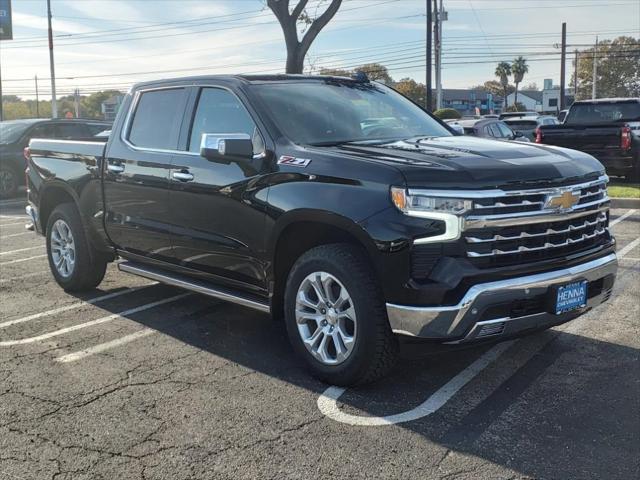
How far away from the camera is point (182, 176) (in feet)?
16.2

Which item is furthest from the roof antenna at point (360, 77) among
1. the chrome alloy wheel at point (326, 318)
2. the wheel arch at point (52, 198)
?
the wheel arch at point (52, 198)

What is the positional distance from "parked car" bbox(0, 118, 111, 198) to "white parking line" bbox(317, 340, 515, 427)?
1220cm

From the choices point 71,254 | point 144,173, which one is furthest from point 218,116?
point 71,254

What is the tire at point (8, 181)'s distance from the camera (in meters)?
14.9

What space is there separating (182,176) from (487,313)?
2.49m

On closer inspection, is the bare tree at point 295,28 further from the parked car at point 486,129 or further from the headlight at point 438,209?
the headlight at point 438,209

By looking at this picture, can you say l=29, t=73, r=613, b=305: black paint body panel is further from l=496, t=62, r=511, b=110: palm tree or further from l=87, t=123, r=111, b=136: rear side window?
l=496, t=62, r=511, b=110: palm tree

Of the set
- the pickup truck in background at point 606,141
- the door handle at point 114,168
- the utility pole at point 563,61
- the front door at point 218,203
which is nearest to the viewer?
the front door at point 218,203

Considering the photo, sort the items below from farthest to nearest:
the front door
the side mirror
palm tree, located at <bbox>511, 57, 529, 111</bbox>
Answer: palm tree, located at <bbox>511, 57, 529, 111</bbox> → the front door → the side mirror

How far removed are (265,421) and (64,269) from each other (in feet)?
12.2

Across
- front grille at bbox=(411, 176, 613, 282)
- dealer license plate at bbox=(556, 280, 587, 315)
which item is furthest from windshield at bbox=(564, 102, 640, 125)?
dealer license plate at bbox=(556, 280, 587, 315)

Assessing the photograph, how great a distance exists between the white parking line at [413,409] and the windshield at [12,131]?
1312 centimetres

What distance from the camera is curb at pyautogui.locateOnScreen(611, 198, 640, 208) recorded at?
11.6 meters

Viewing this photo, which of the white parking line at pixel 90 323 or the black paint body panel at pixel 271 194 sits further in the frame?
the white parking line at pixel 90 323
